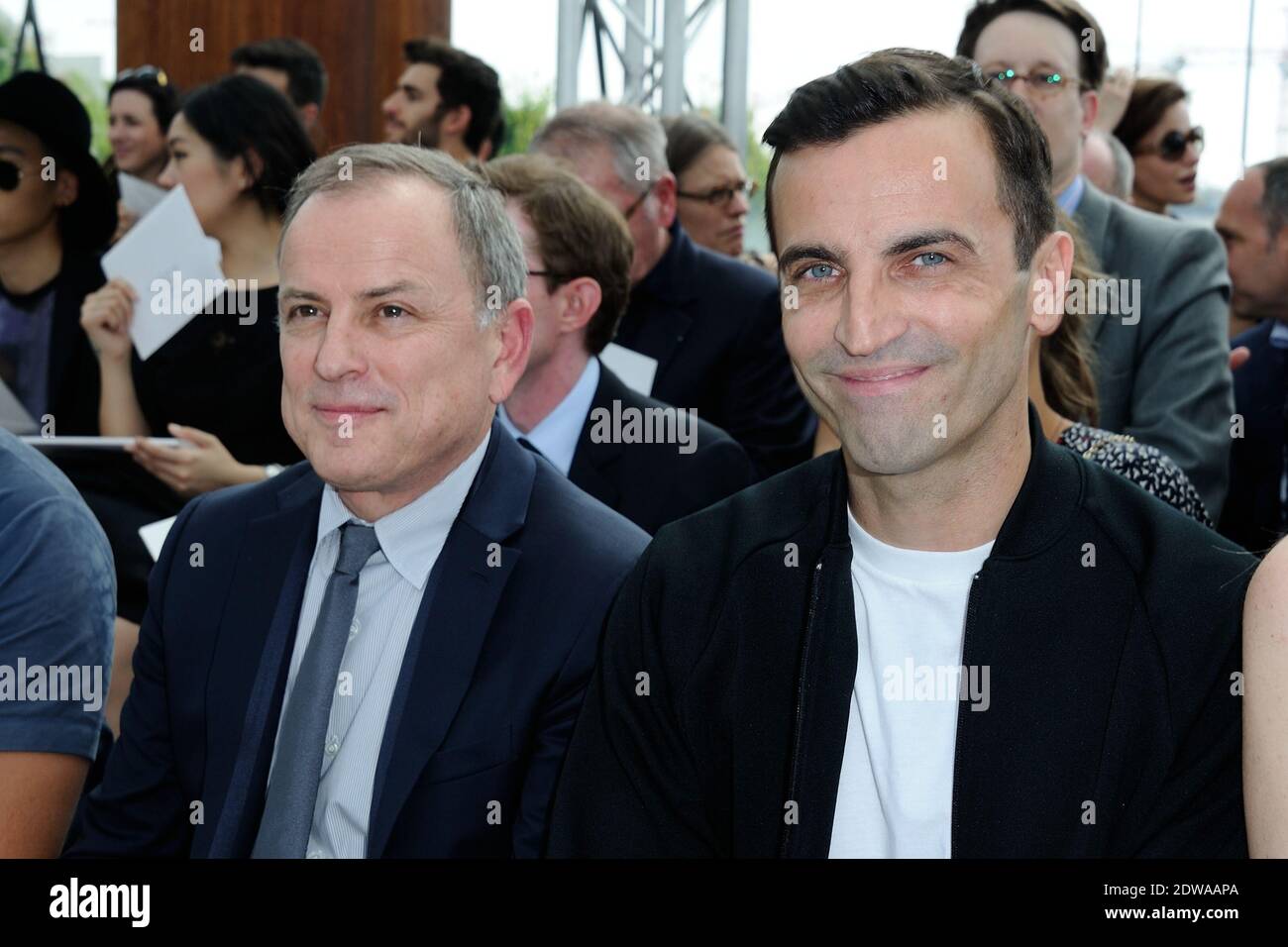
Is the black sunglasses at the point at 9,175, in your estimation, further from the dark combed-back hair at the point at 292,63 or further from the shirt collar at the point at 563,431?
the dark combed-back hair at the point at 292,63

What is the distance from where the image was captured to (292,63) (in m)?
5.80

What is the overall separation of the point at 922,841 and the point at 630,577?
45 centimetres

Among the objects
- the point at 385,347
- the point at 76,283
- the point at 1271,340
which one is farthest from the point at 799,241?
the point at 76,283

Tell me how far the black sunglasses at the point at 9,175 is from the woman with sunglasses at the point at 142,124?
1.64 m

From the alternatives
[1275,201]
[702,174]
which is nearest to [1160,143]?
[702,174]

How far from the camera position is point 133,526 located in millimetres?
3229

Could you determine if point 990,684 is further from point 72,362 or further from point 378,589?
point 72,362

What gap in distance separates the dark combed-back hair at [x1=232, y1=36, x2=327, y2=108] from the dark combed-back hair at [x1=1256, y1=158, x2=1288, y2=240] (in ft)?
12.1

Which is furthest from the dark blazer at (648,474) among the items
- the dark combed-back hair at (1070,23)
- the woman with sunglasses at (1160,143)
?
the woman with sunglasses at (1160,143)

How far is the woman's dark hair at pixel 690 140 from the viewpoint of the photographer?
5.13m

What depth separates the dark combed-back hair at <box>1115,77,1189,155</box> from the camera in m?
5.84

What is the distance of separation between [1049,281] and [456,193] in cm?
83

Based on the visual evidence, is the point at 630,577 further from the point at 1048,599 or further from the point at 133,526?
the point at 133,526

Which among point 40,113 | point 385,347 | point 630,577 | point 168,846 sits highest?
point 40,113
